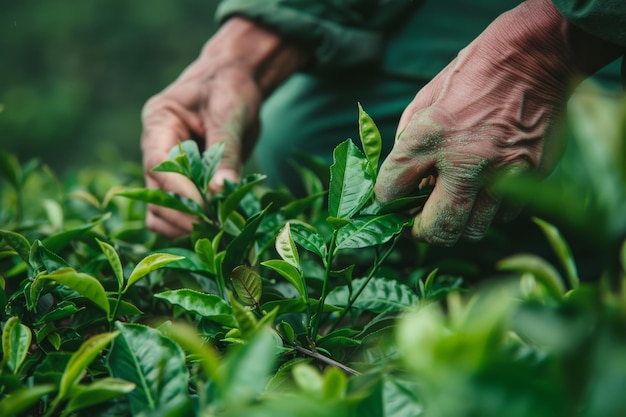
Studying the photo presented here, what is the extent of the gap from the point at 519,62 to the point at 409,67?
61cm

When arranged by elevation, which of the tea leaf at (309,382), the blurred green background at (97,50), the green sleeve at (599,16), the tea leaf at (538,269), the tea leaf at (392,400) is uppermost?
the green sleeve at (599,16)

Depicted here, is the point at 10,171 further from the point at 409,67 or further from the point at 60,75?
the point at 60,75

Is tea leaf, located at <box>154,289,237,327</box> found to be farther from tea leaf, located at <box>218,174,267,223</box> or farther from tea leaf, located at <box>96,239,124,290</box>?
tea leaf, located at <box>218,174,267,223</box>

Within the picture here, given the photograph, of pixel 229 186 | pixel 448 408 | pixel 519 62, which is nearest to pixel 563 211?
pixel 448 408

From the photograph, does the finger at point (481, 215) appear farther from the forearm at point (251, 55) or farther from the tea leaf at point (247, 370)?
the forearm at point (251, 55)

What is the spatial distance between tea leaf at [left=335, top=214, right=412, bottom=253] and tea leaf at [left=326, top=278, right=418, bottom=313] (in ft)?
0.37

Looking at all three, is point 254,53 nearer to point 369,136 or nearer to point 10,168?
point 10,168

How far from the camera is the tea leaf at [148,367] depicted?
508 mm

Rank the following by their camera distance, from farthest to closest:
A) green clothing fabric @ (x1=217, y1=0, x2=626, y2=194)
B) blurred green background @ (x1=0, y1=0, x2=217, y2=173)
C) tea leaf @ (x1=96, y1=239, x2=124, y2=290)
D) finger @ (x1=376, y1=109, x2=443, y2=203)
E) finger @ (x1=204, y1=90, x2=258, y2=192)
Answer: blurred green background @ (x1=0, y1=0, x2=217, y2=173), green clothing fabric @ (x1=217, y1=0, x2=626, y2=194), finger @ (x1=204, y1=90, x2=258, y2=192), finger @ (x1=376, y1=109, x2=443, y2=203), tea leaf @ (x1=96, y1=239, x2=124, y2=290)

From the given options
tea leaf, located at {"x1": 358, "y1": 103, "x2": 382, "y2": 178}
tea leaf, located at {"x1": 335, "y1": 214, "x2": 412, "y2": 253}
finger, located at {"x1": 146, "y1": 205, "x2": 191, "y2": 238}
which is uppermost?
tea leaf, located at {"x1": 358, "y1": 103, "x2": 382, "y2": 178}

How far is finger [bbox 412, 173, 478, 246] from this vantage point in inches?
31.2

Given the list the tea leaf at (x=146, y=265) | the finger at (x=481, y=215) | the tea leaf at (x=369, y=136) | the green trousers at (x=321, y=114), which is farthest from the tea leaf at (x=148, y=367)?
the green trousers at (x=321, y=114)

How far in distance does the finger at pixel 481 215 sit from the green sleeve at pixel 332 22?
0.71 metres

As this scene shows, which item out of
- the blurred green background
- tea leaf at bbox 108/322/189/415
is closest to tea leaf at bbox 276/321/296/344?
tea leaf at bbox 108/322/189/415
